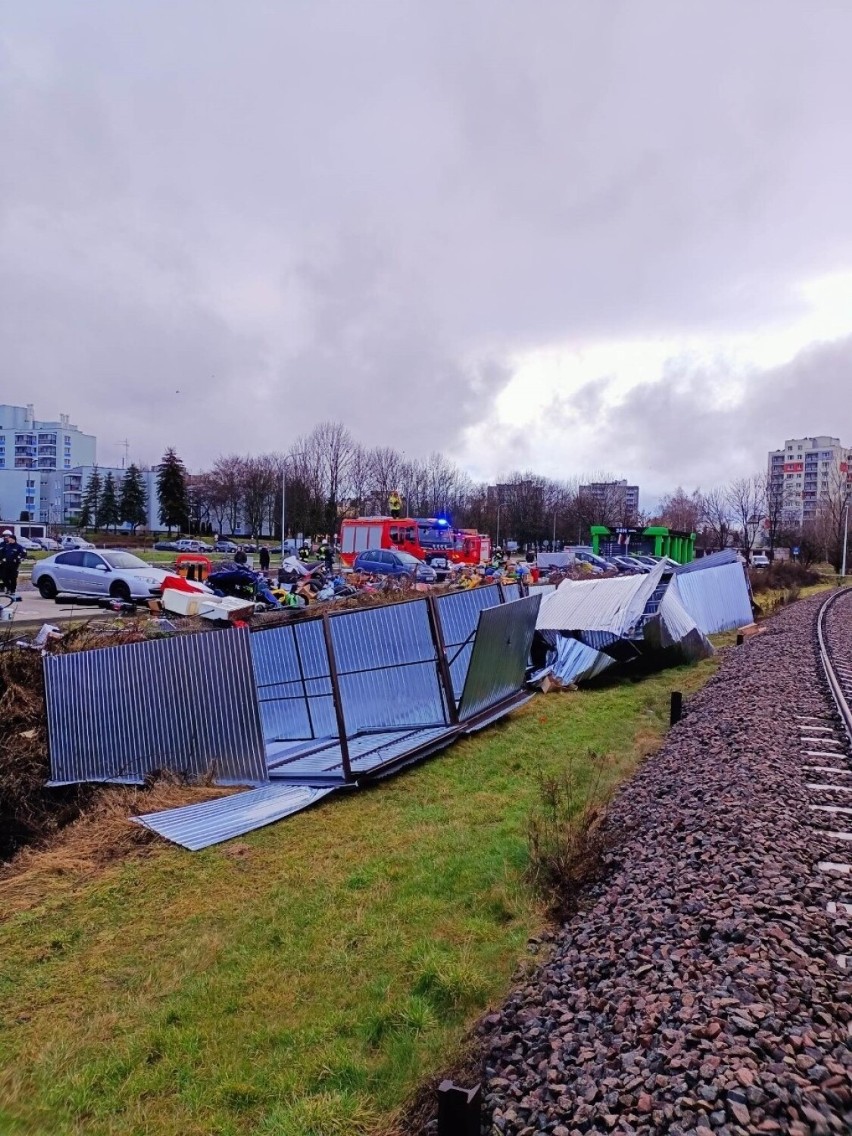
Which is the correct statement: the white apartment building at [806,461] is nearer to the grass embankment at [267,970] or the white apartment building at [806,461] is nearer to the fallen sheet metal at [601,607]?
the fallen sheet metal at [601,607]

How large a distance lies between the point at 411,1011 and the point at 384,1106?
67 cm

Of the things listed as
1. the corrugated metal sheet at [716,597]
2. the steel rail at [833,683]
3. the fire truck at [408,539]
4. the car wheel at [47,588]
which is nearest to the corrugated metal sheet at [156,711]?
the steel rail at [833,683]

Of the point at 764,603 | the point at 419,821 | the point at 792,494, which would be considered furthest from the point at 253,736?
the point at 792,494

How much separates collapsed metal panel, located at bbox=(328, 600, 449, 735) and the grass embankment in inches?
110

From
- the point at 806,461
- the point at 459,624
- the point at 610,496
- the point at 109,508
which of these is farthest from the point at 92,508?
the point at 806,461

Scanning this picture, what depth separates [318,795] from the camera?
303 inches

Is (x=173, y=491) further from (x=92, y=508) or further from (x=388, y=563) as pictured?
(x=388, y=563)

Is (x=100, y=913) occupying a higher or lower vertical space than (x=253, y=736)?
lower

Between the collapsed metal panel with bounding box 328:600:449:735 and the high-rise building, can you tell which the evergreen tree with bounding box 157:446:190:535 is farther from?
the collapsed metal panel with bounding box 328:600:449:735

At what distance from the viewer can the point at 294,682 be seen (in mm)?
10289

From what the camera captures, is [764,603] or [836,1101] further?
[764,603]

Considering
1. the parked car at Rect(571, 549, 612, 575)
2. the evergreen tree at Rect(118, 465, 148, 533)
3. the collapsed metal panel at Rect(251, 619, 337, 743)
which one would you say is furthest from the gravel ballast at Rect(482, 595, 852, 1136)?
the evergreen tree at Rect(118, 465, 148, 533)

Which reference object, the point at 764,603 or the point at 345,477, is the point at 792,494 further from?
the point at 764,603

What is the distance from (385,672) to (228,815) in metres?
3.83
